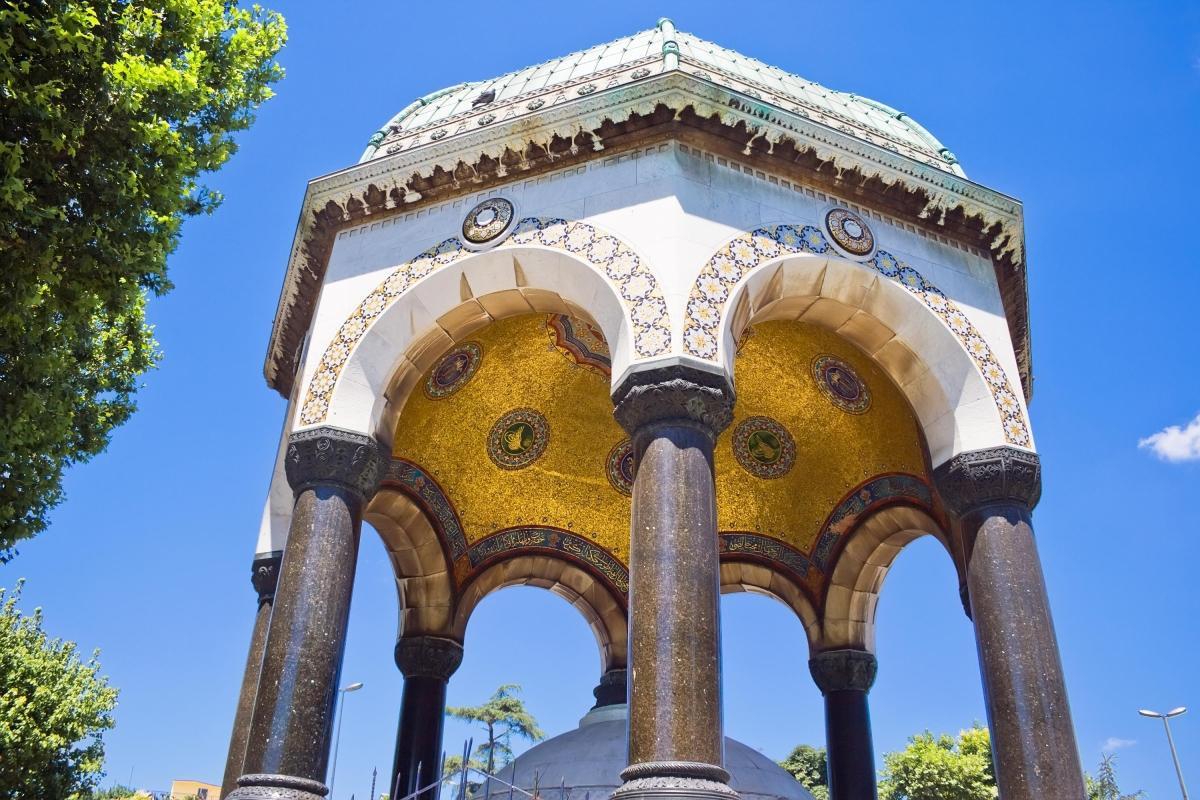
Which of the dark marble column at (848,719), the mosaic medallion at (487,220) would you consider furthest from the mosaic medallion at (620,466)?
the mosaic medallion at (487,220)

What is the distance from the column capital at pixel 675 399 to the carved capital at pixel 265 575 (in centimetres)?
440

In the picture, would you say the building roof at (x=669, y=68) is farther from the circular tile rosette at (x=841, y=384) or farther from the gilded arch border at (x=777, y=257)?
the circular tile rosette at (x=841, y=384)

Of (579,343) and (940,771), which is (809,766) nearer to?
(940,771)

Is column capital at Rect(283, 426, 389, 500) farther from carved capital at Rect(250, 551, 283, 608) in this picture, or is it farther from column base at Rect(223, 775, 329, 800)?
column base at Rect(223, 775, 329, 800)

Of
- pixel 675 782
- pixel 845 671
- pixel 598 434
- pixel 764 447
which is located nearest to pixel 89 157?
pixel 675 782

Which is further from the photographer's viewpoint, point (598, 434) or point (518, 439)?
point (598, 434)

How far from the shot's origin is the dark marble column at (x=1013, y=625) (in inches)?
286

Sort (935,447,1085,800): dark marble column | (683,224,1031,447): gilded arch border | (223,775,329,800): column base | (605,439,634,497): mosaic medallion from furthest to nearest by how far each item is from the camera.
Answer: (605,439,634,497): mosaic medallion, (683,224,1031,447): gilded arch border, (935,447,1085,800): dark marble column, (223,775,329,800): column base

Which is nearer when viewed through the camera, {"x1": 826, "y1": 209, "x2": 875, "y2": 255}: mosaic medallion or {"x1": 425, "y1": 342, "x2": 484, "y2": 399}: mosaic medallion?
{"x1": 826, "y1": 209, "x2": 875, "y2": 255}: mosaic medallion

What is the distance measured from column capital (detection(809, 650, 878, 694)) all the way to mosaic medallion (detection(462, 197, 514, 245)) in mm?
7400

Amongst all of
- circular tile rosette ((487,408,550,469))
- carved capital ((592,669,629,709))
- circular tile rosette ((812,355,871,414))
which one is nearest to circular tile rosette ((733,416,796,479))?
circular tile rosette ((812,355,871,414))

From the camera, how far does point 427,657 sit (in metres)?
12.4

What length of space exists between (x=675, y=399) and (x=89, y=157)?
13.8 ft

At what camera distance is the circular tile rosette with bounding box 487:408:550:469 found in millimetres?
13094
